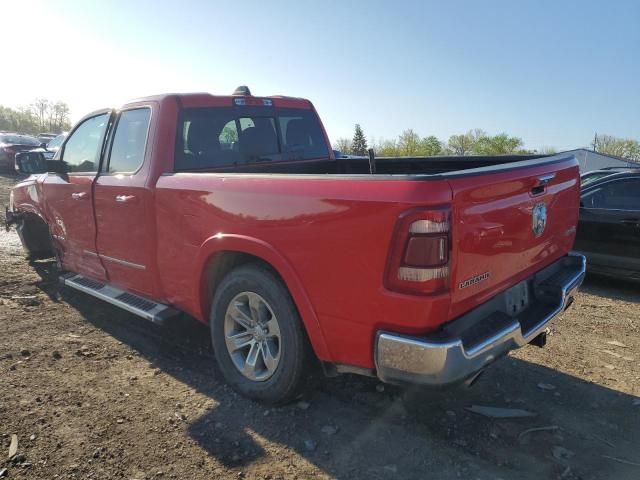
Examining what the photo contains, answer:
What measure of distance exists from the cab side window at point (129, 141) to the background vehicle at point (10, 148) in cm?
1736

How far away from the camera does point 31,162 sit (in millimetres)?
5039

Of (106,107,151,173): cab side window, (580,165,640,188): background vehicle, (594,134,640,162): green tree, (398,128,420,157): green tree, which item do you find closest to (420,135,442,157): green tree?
(398,128,420,157): green tree

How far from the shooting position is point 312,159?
491 cm

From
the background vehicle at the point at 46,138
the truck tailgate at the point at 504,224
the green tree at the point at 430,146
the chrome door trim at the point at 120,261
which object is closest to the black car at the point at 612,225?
the truck tailgate at the point at 504,224

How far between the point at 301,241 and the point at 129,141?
2228 mm

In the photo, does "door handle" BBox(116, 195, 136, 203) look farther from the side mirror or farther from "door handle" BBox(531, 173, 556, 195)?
"door handle" BBox(531, 173, 556, 195)

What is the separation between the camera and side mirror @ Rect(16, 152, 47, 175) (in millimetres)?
4950

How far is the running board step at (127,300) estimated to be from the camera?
12.2 feet

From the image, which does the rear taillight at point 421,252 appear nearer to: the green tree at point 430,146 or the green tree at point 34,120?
the green tree at point 430,146

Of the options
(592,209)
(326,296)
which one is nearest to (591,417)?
(326,296)

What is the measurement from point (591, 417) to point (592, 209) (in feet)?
12.6

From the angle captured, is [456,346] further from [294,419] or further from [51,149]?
[51,149]

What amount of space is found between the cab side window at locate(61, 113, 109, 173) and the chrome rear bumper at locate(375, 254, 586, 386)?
10.9 feet

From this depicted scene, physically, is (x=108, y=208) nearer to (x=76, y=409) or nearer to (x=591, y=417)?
(x=76, y=409)
